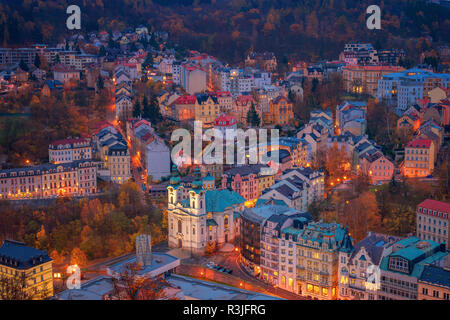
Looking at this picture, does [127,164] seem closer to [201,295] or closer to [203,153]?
[203,153]

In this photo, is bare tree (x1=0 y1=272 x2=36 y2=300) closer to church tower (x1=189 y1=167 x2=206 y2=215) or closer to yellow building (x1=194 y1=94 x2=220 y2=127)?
church tower (x1=189 y1=167 x2=206 y2=215)

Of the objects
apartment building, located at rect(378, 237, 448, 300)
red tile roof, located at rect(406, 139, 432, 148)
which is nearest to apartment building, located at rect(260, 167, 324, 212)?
red tile roof, located at rect(406, 139, 432, 148)

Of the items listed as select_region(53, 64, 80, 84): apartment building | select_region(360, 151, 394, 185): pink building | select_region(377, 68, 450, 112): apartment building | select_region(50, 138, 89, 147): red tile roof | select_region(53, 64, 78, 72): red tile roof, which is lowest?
select_region(360, 151, 394, 185): pink building

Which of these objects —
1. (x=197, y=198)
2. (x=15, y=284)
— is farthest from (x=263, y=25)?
(x=15, y=284)

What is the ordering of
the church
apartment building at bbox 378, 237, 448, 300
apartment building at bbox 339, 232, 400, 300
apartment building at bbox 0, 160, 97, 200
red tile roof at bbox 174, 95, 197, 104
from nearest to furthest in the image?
apartment building at bbox 378, 237, 448, 300
apartment building at bbox 339, 232, 400, 300
the church
apartment building at bbox 0, 160, 97, 200
red tile roof at bbox 174, 95, 197, 104

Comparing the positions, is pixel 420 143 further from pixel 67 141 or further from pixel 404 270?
pixel 67 141

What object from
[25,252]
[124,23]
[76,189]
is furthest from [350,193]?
[124,23]

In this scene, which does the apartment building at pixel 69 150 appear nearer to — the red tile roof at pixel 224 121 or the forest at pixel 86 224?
the forest at pixel 86 224
